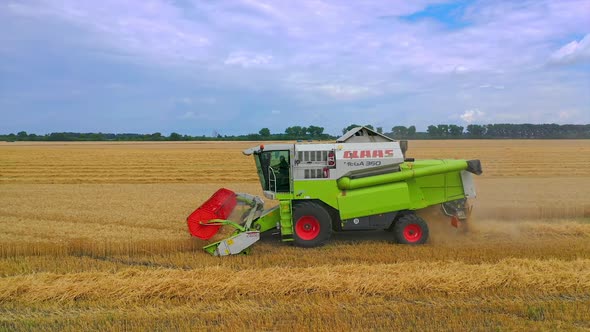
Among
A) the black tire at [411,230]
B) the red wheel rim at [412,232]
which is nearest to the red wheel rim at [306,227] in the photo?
the black tire at [411,230]

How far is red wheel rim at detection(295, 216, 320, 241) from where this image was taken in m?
8.86

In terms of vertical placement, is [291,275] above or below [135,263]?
above

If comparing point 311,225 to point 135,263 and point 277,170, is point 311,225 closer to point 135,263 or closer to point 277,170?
point 277,170

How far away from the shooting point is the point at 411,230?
897 cm

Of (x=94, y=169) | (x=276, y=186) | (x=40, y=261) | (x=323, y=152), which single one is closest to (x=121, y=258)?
(x=40, y=261)

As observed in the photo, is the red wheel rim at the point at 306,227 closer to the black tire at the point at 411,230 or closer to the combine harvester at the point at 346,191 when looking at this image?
the combine harvester at the point at 346,191

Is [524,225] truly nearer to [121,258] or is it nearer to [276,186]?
[276,186]

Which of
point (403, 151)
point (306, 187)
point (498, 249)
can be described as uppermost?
point (403, 151)

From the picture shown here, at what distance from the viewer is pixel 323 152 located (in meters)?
8.97

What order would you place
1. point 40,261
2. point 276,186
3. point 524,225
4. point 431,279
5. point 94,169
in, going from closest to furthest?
point 431,279
point 40,261
point 276,186
point 524,225
point 94,169

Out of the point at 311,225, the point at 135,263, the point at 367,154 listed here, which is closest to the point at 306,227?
the point at 311,225

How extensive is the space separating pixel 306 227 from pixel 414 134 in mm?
3394

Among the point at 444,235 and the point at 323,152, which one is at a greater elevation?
the point at 323,152

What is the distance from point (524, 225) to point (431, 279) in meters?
5.29
